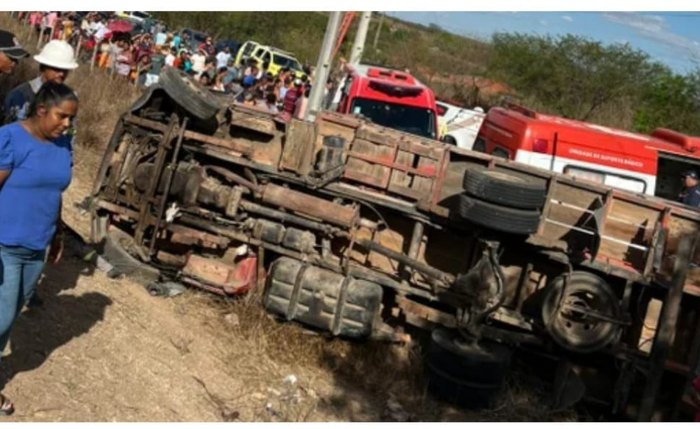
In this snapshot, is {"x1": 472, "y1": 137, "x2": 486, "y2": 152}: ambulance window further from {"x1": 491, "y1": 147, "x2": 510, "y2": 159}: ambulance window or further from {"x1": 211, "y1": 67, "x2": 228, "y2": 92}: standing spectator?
{"x1": 211, "y1": 67, "x2": 228, "y2": 92}: standing spectator

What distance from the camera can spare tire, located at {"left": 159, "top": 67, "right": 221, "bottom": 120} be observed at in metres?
7.18

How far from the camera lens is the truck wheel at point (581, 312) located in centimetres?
665

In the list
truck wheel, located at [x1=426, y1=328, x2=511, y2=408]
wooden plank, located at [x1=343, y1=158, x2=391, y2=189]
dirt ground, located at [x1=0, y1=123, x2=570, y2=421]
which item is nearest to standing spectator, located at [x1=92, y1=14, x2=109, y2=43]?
dirt ground, located at [x1=0, y1=123, x2=570, y2=421]

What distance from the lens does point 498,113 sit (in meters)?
10.8

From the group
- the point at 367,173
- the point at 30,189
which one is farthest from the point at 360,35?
the point at 30,189

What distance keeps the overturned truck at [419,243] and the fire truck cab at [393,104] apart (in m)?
3.93

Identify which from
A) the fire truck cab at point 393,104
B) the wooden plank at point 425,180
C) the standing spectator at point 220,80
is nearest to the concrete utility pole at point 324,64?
the fire truck cab at point 393,104

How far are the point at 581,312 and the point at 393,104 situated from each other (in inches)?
225

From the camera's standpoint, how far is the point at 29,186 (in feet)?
12.6

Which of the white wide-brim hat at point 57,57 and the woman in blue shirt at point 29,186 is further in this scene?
the white wide-brim hat at point 57,57

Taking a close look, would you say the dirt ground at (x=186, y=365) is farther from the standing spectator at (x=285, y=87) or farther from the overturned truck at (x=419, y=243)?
the standing spectator at (x=285, y=87)

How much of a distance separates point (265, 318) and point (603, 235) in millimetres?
3051

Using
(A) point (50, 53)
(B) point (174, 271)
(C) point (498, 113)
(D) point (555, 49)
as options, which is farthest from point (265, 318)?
(D) point (555, 49)

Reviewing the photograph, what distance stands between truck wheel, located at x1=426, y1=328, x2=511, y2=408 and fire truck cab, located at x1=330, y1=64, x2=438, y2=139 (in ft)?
18.1
